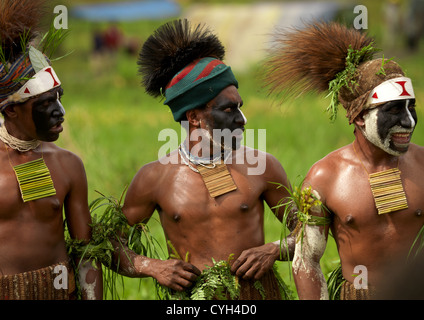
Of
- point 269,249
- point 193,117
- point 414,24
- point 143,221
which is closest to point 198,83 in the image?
point 193,117

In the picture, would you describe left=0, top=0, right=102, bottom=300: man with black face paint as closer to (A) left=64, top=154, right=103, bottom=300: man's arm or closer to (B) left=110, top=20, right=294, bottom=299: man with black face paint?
(A) left=64, top=154, right=103, bottom=300: man's arm

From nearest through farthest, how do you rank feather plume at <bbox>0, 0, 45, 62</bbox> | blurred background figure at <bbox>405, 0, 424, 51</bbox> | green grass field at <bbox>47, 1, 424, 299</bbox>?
feather plume at <bbox>0, 0, 45, 62</bbox>
green grass field at <bbox>47, 1, 424, 299</bbox>
blurred background figure at <bbox>405, 0, 424, 51</bbox>

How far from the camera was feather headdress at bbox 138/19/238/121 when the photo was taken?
187 inches

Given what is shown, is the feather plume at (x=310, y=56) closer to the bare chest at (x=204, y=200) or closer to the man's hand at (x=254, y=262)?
the bare chest at (x=204, y=200)

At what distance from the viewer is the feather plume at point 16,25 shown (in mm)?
4535

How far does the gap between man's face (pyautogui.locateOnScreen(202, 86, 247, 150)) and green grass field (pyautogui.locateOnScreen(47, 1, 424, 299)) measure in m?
0.23

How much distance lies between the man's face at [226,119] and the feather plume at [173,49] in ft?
0.97

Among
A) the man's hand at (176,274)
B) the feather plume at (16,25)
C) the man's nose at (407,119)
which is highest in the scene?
the feather plume at (16,25)

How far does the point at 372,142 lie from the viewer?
4.40 meters

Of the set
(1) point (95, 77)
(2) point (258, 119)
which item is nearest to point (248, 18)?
(1) point (95, 77)

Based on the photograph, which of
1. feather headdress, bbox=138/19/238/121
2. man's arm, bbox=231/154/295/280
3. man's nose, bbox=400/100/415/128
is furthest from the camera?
feather headdress, bbox=138/19/238/121

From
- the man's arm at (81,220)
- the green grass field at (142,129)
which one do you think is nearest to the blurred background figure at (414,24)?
the green grass field at (142,129)

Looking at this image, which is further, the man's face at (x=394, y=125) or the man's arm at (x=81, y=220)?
the man's arm at (x=81, y=220)

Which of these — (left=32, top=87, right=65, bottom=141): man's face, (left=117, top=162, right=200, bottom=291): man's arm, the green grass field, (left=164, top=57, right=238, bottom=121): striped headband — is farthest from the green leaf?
the green grass field
